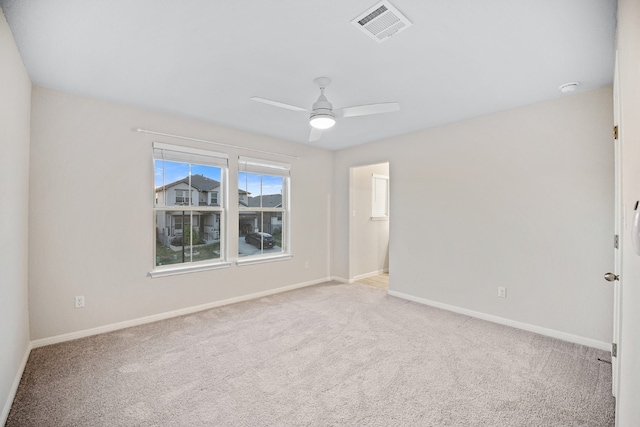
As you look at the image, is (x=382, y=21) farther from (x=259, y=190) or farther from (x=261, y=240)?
(x=261, y=240)

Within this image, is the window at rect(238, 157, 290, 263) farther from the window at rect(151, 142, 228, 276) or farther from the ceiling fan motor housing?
the ceiling fan motor housing

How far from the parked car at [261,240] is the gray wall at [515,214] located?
6.34 feet

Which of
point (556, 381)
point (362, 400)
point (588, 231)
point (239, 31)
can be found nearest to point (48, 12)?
point (239, 31)

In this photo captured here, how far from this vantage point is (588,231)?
9.24ft

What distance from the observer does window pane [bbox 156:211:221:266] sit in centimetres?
358

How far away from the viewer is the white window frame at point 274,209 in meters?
4.25

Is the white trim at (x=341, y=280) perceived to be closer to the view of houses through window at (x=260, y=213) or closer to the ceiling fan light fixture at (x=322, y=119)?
the view of houses through window at (x=260, y=213)

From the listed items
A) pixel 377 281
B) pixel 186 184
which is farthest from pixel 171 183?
pixel 377 281

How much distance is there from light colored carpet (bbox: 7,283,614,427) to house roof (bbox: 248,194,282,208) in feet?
5.72

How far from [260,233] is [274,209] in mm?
440

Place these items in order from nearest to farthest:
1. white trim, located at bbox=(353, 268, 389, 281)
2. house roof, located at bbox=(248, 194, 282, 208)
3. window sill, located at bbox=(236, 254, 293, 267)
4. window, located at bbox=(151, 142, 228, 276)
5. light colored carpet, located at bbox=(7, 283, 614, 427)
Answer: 1. light colored carpet, located at bbox=(7, 283, 614, 427)
2. window, located at bbox=(151, 142, 228, 276)
3. window sill, located at bbox=(236, 254, 293, 267)
4. house roof, located at bbox=(248, 194, 282, 208)
5. white trim, located at bbox=(353, 268, 389, 281)

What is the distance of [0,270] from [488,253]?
14.1ft

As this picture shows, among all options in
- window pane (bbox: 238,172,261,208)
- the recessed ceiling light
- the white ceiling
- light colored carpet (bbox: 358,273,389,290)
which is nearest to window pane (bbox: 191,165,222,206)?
window pane (bbox: 238,172,261,208)

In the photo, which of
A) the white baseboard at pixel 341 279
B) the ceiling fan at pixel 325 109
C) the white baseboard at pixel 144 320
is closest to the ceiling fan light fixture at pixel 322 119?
the ceiling fan at pixel 325 109
